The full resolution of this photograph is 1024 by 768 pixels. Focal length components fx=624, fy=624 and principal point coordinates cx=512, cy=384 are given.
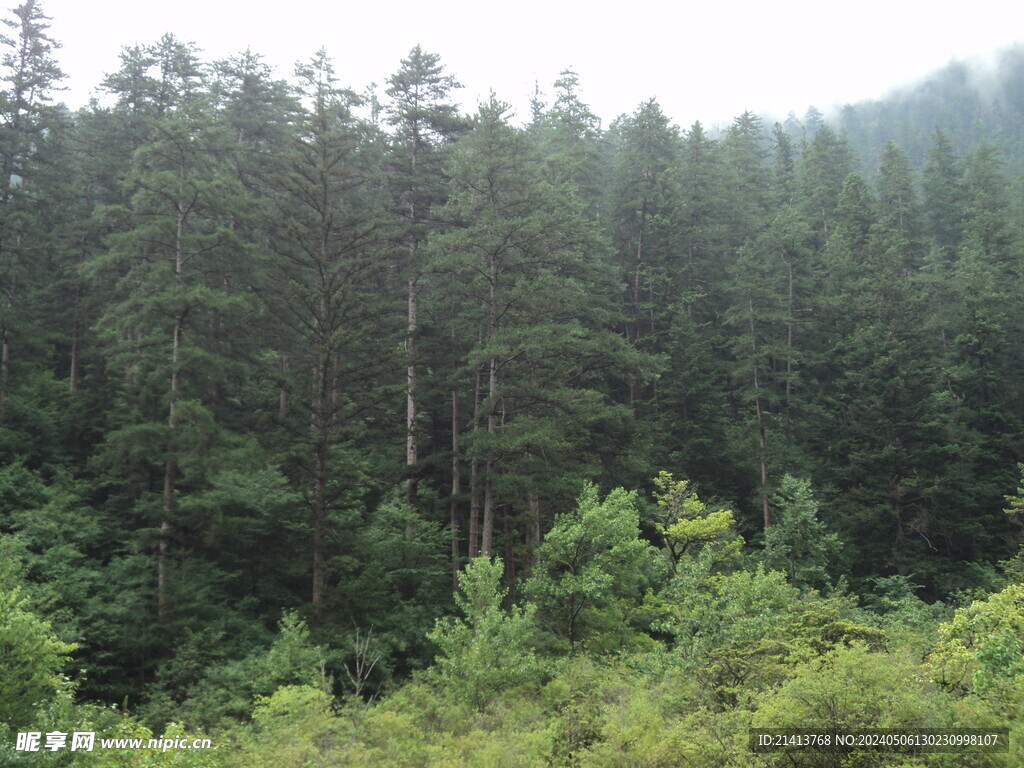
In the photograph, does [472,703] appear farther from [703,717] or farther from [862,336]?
[862,336]

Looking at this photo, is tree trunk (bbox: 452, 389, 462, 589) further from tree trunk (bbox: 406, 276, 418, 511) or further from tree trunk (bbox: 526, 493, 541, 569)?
tree trunk (bbox: 526, 493, 541, 569)

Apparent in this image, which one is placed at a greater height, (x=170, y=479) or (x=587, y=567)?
(x=170, y=479)

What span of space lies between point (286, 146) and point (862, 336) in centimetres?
2979

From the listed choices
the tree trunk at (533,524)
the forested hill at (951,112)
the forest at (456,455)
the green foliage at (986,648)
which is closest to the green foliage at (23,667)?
Result: the forest at (456,455)

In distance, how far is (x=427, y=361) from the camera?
915 inches

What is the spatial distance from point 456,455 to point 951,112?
107 meters

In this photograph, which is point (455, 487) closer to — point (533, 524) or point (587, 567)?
point (533, 524)

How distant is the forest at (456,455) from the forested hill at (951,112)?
5646cm

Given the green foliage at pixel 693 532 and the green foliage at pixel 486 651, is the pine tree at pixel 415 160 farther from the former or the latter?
the green foliage at pixel 693 532

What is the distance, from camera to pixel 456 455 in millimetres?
22391

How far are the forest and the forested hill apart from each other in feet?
185

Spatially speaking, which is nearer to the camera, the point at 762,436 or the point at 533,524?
the point at 533,524

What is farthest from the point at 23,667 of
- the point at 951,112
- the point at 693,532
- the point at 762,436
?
the point at 951,112

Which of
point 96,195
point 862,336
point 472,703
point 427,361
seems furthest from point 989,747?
point 96,195
